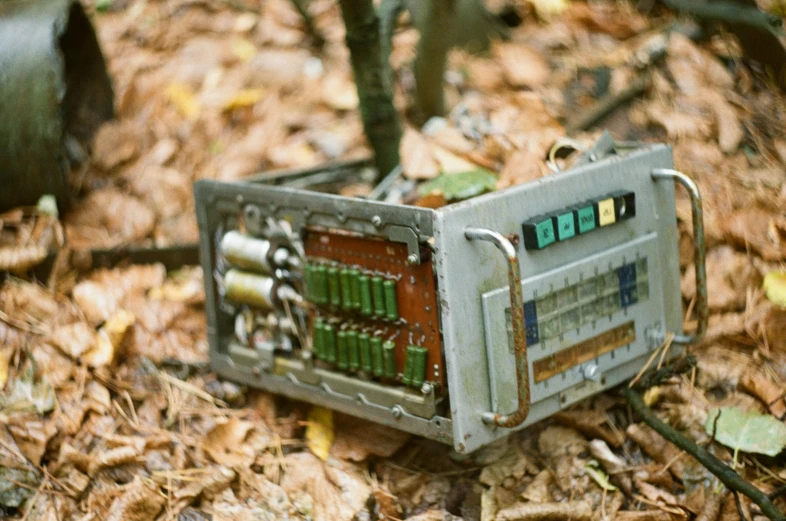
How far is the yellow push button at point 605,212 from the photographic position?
6.98 feet

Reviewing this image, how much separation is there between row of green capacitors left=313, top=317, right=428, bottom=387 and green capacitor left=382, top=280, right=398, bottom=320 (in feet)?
0.28

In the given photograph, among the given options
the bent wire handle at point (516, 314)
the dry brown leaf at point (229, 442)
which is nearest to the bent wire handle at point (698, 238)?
the bent wire handle at point (516, 314)

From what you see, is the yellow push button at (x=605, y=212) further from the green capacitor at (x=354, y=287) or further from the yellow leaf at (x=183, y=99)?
the yellow leaf at (x=183, y=99)

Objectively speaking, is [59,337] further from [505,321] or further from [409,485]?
[505,321]

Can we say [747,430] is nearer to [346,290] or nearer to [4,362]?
[346,290]

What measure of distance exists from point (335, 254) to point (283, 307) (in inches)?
11.4

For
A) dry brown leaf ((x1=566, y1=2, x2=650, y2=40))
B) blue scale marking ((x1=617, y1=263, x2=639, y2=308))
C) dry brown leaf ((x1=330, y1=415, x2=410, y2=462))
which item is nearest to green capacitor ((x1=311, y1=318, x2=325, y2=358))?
dry brown leaf ((x1=330, y1=415, x2=410, y2=462))

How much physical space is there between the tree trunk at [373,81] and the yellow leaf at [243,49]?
1.45 m

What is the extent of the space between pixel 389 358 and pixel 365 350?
0.08 metres

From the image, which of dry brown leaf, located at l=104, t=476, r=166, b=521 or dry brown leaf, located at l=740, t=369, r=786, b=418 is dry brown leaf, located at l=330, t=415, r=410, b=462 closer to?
dry brown leaf, located at l=104, t=476, r=166, b=521

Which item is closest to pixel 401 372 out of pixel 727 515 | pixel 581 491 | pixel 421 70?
pixel 581 491

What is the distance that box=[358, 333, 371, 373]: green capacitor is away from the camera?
7.29 ft

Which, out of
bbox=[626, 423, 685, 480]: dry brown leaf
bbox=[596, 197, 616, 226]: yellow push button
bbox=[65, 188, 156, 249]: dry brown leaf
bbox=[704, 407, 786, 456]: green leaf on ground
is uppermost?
bbox=[596, 197, 616, 226]: yellow push button

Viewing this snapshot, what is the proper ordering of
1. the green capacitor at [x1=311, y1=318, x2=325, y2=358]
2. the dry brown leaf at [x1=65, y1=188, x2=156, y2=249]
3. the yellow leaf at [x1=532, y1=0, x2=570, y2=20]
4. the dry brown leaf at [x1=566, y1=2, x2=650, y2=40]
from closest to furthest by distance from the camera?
the green capacitor at [x1=311, y1=318, x2=325, y2=358], the dry brown leaf at [x1=65, y1=188, x2=156, y2=249], the dry brown leaf at [x1=566, y1=2, x2=650, y2=40], the yellow leaf at [x1=532, y1=0, x2=570, y2=20]
